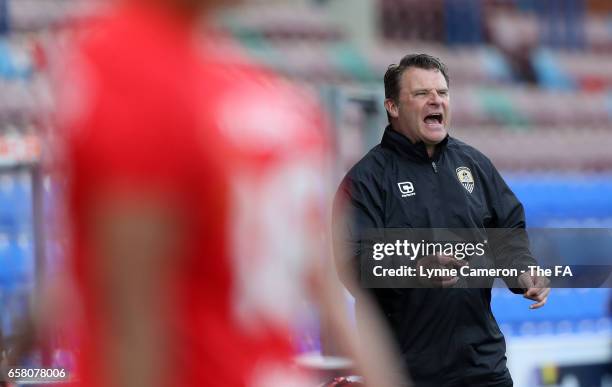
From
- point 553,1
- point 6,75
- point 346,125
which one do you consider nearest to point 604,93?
point 553,1

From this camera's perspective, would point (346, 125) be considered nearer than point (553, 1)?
Yes

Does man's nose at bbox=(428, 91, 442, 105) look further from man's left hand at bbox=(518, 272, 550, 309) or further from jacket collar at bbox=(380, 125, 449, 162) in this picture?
man's left hand at bbox=(518, 272, 550, 309)

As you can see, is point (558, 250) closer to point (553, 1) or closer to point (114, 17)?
point (114, 17)

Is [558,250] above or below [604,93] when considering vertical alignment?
below

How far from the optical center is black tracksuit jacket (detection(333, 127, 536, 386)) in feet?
9.95

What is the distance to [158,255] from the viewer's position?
50.1 inches

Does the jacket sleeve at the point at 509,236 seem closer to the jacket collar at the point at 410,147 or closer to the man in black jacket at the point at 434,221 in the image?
the man in black jacket at the point at 434,221

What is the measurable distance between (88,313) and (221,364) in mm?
186

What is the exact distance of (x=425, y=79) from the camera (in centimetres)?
317

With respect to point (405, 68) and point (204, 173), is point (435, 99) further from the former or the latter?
point (204, 173)

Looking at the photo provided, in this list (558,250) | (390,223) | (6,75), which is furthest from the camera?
(6,75)

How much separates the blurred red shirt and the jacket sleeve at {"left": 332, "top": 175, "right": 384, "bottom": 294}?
153 cm

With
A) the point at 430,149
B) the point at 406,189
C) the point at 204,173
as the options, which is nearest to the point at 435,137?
Result: the point at 430,149

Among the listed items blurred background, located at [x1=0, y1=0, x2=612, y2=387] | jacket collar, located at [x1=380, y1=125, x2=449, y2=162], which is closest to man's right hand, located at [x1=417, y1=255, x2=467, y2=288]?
jacket collar, located at [x1=380, y1=125, x2=449, y2=162]
